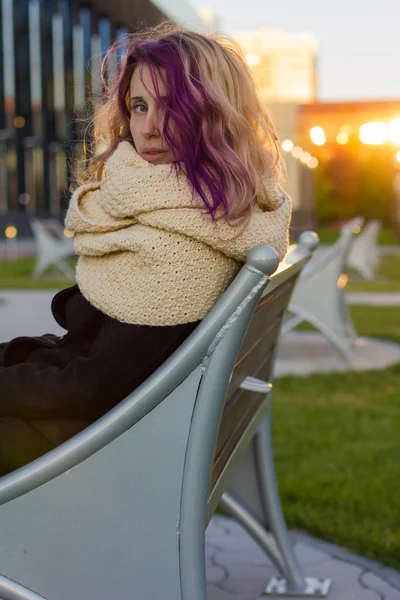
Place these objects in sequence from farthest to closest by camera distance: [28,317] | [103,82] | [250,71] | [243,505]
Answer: [28,317] → [243,505] → [103,82] → [250,71]

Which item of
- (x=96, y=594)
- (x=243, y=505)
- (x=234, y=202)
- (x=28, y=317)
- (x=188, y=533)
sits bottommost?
(x=28, y=317)

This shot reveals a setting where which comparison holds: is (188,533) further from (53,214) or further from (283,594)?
(53,214)

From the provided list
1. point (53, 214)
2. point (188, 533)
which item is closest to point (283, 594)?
point (188, 533)

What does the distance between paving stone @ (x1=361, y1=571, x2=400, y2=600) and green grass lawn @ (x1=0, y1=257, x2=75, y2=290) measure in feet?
37.7

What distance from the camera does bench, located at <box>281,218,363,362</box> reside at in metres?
6.95

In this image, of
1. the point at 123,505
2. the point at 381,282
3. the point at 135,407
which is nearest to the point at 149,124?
the point at 135,407

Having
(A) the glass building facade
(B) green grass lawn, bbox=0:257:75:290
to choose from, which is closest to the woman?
(B) green grass lawn, bbox=0:257:75:290

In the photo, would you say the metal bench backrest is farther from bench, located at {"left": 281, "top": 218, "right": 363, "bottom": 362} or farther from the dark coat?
bench, located at {"left": 281, "top": 218, "right": 363, "bottom": 362}

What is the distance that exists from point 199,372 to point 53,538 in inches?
15.0

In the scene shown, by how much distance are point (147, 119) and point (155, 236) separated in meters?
0.34

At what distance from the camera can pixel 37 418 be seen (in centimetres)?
184

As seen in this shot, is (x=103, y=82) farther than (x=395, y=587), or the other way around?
(x=395, y=587)

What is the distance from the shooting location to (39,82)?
133 feet

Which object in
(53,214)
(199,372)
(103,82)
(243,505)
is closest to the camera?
(199,372)
